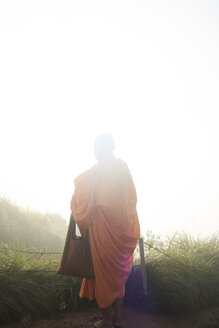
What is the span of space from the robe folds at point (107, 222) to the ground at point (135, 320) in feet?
1.89

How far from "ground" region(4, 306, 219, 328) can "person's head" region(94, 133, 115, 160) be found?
2.50 meters

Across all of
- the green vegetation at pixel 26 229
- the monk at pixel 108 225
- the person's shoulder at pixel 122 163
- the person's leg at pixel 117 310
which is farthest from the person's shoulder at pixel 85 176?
the green vegetation at pixel 26 229

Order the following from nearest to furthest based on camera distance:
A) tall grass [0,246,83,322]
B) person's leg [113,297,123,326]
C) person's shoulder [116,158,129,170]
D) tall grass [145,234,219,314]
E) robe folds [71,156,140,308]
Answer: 1. robe folds [71,156,140,308]
2. person's leg [113,297,123,326]
3. person's shoulder [116,158,129,170]
4. tall grass [0,246,83,322]
5. tall grass [145,234,219,314]

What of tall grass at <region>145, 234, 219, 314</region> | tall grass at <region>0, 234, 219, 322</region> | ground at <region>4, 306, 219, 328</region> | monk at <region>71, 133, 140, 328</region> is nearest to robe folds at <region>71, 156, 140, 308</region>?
monk at <region>71, 133, 140, 328</region>

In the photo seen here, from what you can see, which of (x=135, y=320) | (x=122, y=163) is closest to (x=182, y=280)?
(x=135, y=320)

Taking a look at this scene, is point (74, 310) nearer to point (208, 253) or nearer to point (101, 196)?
point (101, 196)

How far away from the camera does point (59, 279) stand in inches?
148

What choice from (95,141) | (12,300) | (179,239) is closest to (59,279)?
(12,300)

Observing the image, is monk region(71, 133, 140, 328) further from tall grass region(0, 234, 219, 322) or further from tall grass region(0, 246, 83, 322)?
tall grass region(0, 234, 219, 322)

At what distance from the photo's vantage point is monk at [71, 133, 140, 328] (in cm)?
286

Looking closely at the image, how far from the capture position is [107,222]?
9.51 feet

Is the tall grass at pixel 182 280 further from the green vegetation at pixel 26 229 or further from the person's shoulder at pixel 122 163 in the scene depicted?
the green vegetation at pixel 26 229

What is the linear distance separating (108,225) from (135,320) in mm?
1855

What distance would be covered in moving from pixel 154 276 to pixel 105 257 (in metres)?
1.78
